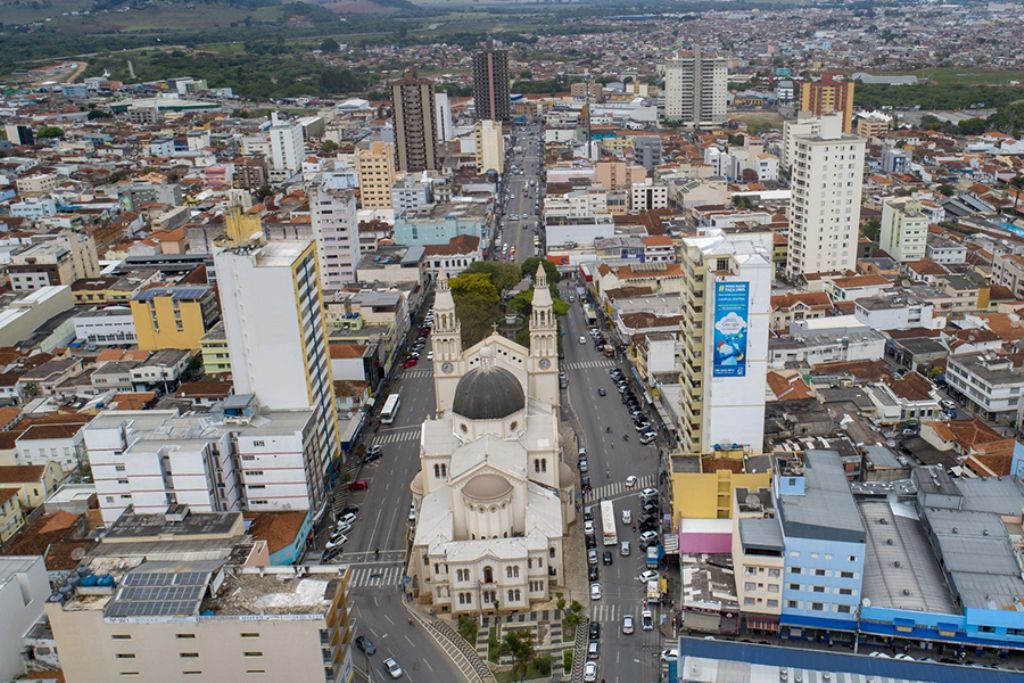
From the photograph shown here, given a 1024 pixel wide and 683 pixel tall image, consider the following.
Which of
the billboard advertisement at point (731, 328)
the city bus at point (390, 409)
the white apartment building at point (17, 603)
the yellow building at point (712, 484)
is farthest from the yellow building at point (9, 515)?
the billboard advertisement at point (731, 328)

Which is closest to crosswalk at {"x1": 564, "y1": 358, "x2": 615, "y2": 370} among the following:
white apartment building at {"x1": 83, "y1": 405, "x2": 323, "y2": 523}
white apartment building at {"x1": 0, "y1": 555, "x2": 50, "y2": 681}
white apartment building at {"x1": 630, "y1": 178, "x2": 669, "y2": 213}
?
white apartment building at {"x1": 83, "y1": 405, "x2": 323, "y2": 523}

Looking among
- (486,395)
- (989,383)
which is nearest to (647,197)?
(989,383)

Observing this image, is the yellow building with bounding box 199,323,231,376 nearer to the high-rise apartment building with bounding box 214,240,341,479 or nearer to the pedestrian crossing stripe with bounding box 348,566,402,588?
the high-rise apartment building with bounding box 214,240,341,479

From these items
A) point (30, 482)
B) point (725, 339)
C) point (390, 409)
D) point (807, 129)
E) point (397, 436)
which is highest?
point (807, 129)

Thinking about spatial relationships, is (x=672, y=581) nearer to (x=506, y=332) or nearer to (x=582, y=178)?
(x=506, y=332)

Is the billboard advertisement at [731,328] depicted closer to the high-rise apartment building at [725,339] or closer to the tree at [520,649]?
the high-rise apartment building at [725,339]

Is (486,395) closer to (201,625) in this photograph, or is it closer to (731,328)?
(731,328)

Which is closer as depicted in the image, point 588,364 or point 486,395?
point 486,395
